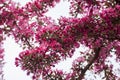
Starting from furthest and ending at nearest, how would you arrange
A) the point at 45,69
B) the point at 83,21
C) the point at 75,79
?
1. the point at 75,79
2. the point at 45,69
3. the point at 83,21

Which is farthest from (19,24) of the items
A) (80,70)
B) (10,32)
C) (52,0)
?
(80,70)

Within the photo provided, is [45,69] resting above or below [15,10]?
below

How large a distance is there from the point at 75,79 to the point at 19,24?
3.51 m

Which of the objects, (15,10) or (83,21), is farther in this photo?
(15,10)

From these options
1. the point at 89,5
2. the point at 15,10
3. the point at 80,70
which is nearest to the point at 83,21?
the point at 89,5

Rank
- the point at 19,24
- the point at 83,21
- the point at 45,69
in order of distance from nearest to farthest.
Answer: the point at 83,21 → the point at 45,69 → the point at 19,24

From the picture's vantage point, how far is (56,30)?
39.2ft

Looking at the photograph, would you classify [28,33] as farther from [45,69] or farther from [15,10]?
[45,69]

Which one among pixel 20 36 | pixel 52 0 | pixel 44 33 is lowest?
pixel 44 33

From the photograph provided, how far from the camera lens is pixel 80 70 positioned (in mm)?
14336

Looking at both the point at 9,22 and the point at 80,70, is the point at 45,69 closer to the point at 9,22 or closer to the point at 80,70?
the point at 80,70

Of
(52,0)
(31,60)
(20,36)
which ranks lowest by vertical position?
(31,60)

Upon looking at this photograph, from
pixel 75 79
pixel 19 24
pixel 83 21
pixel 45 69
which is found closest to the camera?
pixel 83 21

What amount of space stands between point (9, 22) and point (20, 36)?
781mm
